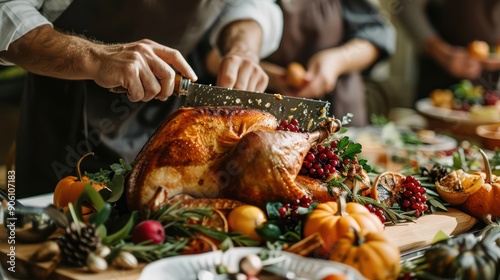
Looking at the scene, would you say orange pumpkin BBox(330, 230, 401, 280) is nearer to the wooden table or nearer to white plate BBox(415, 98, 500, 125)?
the wooden table

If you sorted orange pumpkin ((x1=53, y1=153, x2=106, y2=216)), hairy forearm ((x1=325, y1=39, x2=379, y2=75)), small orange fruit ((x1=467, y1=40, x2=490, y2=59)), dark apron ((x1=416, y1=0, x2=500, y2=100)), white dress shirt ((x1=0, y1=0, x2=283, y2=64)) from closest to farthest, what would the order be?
orange pumpkin ((x1=53, y1=153, x2=106, y2=216)) → white dress shirt ((x1=0, y1=0, x2=283, y2=64)) → hairy forearm ((x1=325, y1=39, x2=379, y2=75)) → small orange fruit ((x1=467, y1=40, x2=490, y2=59)) → dark apron ((x1=416, y1=0, x2=500, y2=100))

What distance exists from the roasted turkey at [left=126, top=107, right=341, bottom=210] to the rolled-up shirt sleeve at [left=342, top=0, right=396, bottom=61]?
201cm

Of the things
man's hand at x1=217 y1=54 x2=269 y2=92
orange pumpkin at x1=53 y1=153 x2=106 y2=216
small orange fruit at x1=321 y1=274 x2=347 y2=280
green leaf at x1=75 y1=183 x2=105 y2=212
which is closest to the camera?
small orange fruit at x1=321 y1=274 x2=347 y2=280

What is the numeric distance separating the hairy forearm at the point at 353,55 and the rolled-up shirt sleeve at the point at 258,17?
94cm

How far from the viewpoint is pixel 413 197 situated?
150 centimetres

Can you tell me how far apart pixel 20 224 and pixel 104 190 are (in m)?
0.21

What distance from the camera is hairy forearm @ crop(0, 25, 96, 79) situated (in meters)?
1.58

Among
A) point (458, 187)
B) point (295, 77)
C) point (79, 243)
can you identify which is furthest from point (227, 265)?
point (295, 77)

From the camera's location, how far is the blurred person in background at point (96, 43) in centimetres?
164

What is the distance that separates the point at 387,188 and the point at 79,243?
0.73 meters

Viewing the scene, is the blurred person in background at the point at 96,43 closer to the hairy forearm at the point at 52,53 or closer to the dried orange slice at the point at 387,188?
the hairy forearm at the point at 52,53

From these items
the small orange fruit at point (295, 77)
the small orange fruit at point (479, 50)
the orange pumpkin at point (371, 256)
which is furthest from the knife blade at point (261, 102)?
the small orange fruit at point (479, 50)

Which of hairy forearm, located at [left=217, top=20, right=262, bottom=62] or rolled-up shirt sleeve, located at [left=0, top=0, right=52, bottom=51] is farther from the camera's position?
hairy forearm, located at [left=217, top=20, right=262, bottom=62]

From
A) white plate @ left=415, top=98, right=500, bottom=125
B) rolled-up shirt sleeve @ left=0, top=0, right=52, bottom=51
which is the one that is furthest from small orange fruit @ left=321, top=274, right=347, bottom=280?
white plate @ left=415, top=98, right=500, bottom=125
